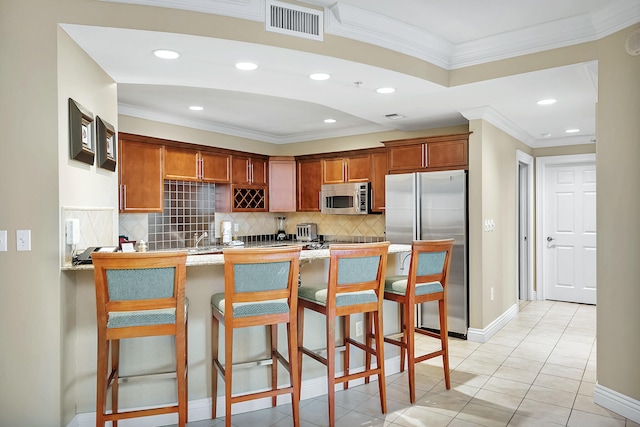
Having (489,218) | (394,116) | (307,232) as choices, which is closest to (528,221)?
(489,218)

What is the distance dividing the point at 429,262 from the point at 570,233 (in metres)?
4.25

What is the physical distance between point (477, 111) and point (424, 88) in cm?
98

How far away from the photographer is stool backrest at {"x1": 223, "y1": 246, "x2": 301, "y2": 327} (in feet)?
7.57

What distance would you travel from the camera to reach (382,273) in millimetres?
2768

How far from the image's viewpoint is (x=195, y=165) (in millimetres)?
5281

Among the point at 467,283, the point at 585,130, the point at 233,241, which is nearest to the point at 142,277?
the point at 467,283

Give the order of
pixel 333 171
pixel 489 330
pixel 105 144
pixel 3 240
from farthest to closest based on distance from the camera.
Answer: pixel 333 171 → pixel 489 330 → pixel 105 144 → pixel 3 240

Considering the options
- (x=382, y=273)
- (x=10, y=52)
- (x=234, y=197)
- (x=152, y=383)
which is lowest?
(x=152, y=383)

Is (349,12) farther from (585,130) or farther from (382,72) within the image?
(585,130)

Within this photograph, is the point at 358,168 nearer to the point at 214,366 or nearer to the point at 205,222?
the point at 205,222

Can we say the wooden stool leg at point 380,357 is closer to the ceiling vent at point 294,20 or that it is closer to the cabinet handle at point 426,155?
the ceiling vent at point 294,20

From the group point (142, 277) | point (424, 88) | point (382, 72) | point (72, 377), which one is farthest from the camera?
→ point (424, 88)

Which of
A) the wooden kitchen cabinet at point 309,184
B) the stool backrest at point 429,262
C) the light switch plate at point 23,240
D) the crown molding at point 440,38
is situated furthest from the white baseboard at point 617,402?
the wooden kitchen cabinet at point 309,184

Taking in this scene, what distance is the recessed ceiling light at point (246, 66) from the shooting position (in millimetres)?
2916
